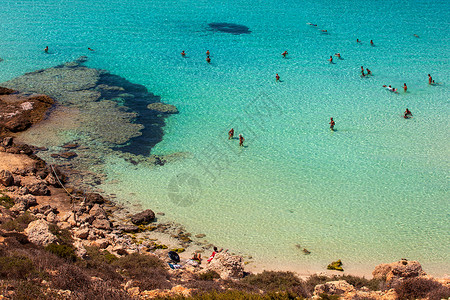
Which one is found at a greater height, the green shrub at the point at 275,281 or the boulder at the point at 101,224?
the green shrub at the point at 275,281

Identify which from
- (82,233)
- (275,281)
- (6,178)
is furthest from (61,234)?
(275,281)

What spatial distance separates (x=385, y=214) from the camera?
18.3 metres

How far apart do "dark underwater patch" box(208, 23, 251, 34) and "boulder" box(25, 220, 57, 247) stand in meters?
32.4

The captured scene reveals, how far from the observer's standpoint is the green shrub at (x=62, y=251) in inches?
489

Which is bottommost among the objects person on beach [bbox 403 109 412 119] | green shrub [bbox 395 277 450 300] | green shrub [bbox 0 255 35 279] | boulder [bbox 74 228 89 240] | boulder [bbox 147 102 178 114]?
boulder [bbox 74 228 89 240]

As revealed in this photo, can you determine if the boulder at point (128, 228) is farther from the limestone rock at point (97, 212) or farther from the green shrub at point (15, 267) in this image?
the green shrub at point (15, 267)

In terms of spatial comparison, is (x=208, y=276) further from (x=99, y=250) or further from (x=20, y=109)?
(x=20, y=109)

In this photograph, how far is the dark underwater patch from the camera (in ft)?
137

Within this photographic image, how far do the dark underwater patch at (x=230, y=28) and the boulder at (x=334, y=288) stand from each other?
33493mm

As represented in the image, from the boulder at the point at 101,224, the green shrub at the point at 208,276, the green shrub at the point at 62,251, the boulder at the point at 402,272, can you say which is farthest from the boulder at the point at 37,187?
the boulder at the point at 402,272

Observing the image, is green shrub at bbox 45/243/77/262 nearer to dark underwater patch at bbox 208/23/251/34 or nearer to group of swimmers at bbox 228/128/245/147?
group of swimmers at bbox 228/128/245/147

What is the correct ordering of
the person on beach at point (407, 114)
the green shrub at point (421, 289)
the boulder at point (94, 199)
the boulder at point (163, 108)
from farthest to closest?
1. the boulder at point (163, 108)
2. the person on beach at point (407, 114)
3. the boulder at point (94, 199)
4. the green shrub at point (421, 289)

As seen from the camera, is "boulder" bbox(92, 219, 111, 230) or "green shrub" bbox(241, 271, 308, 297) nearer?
"green shrub" bbox(241, 271, 308, 297)

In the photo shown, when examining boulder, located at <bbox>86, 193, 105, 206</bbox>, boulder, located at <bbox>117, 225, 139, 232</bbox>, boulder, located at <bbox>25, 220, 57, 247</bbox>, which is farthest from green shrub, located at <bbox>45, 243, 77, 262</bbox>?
boulder, located at <bbox>86, 193, 105, 206</bbox>
